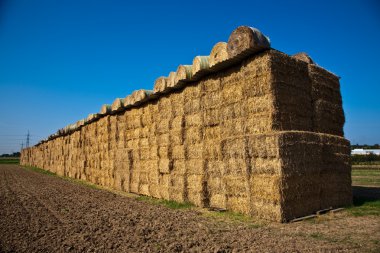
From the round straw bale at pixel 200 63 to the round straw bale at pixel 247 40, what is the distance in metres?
1.50

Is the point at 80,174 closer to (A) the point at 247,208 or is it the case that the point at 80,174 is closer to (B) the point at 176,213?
(B) the point at 176,213

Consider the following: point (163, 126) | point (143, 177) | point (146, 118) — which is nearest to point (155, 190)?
point (143, 177)

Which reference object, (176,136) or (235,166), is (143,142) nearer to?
(176,136)

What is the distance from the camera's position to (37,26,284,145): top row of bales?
8297 mm

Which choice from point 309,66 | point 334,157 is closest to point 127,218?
point 334,157

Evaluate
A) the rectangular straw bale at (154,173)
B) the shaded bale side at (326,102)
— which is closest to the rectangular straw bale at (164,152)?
the rectangular straw bale at (154,173)

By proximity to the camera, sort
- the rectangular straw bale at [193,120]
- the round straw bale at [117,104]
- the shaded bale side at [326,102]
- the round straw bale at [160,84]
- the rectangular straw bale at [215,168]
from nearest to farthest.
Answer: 1. the shaded bale side at [326,102]
2. the rectangular straw bale at [215,168]
3. the rectangular straw bale at [193,120]
4. the round straw bale at [160,84]
5. the round straw bale at [117,104]

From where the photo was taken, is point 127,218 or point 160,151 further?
point 160,151

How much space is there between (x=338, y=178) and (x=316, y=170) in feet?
4.77

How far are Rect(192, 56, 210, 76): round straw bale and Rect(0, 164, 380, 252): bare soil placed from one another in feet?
14.9

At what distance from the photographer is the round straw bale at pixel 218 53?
30.1 feet

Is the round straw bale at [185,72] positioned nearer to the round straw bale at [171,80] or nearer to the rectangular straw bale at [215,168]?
the round straw bale at [171,80]

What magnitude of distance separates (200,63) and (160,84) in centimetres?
310

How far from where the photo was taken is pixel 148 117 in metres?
14.8
